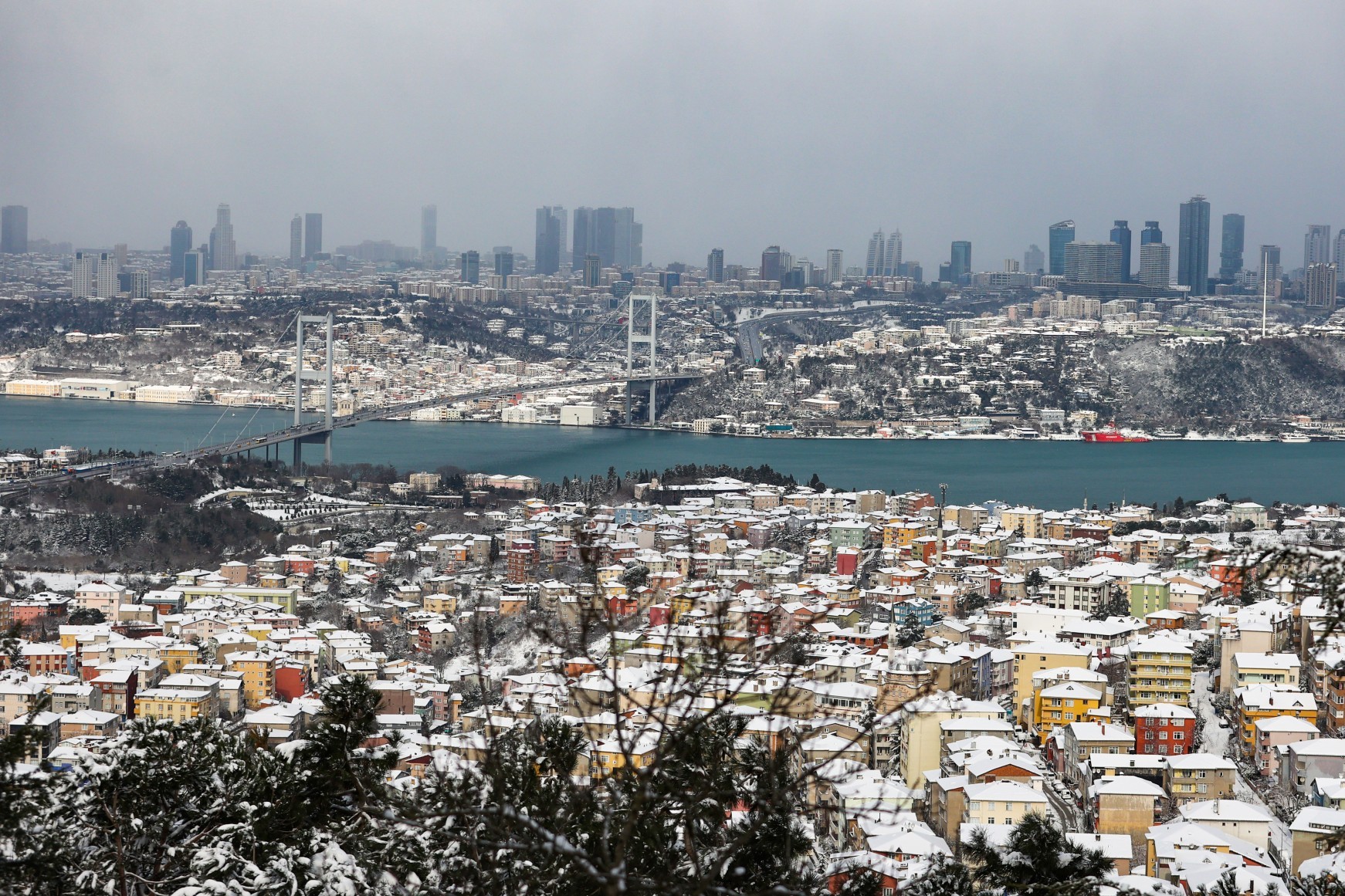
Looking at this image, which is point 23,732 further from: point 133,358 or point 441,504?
point 133,358

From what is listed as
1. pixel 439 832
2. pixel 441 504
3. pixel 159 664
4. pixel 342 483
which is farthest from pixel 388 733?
pixel 342 483

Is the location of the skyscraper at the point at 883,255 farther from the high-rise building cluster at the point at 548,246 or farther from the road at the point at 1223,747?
the road at the point at 1223,747

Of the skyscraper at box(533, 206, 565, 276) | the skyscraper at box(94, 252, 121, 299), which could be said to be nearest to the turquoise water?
the skyscraper at box(94, 252, 121, 299)

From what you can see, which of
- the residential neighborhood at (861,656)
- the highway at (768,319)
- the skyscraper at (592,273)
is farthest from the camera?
the skyscraper at (592,273)

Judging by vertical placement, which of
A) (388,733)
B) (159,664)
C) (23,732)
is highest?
(23,732)

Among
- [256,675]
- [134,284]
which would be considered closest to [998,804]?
[256,675]

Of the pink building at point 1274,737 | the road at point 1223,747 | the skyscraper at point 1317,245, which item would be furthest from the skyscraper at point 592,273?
the pink building at point 1274,737

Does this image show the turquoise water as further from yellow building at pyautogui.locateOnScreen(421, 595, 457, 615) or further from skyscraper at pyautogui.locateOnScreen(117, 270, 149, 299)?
skyscraper at pyautogui.locateOnScreen(117, 270, 149, 299)
